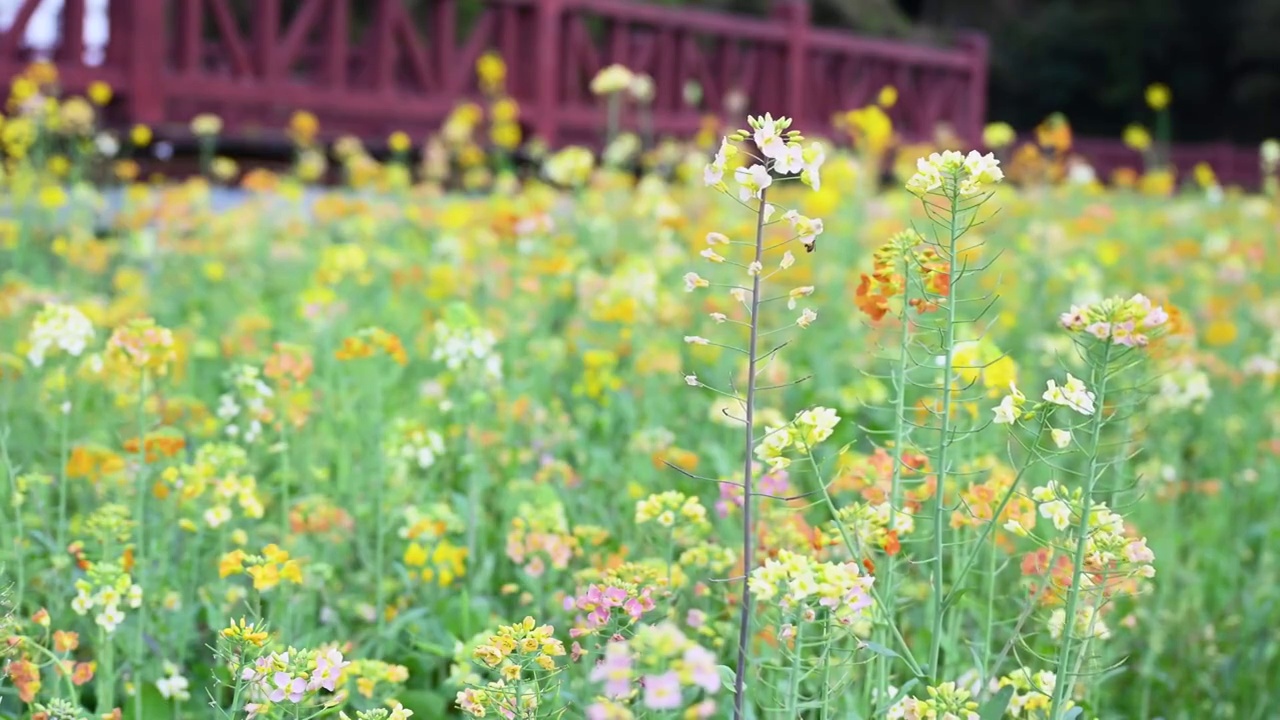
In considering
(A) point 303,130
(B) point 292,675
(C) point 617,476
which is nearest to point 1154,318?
(B) point 292,675

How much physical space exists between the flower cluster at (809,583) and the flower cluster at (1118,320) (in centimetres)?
33

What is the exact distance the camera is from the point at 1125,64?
27875 millimetres

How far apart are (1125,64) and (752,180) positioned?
29.0 meters

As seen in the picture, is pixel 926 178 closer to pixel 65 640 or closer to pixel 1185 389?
pixel 65 640

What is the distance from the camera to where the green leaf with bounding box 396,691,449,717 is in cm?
194

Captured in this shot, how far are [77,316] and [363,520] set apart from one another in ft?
2.13

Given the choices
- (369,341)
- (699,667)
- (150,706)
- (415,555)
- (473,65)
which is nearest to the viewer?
(699,667)

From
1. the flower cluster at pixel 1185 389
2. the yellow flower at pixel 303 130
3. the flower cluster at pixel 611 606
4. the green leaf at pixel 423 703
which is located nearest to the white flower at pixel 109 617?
the green leaf at pixel 423 703

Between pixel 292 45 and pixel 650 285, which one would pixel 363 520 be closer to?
pixel 650 285

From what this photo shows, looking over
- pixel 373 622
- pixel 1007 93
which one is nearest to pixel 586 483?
pixel 373 622

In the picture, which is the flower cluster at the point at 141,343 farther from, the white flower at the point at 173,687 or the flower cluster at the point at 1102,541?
the flower cluster at the point at 1102,541

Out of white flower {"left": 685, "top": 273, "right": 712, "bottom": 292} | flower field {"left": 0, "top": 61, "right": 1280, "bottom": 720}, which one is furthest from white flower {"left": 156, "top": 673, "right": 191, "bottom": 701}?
white flower {"left": 685, "top": 273, "right": 712, "bottom": 292}

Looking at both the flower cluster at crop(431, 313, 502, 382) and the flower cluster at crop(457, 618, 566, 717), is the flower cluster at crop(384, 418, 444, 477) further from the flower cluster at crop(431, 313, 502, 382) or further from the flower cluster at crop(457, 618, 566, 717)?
the flower cluster at crop(457, 618, 566, 717)

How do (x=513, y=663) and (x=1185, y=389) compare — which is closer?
(x=513, y=663)
